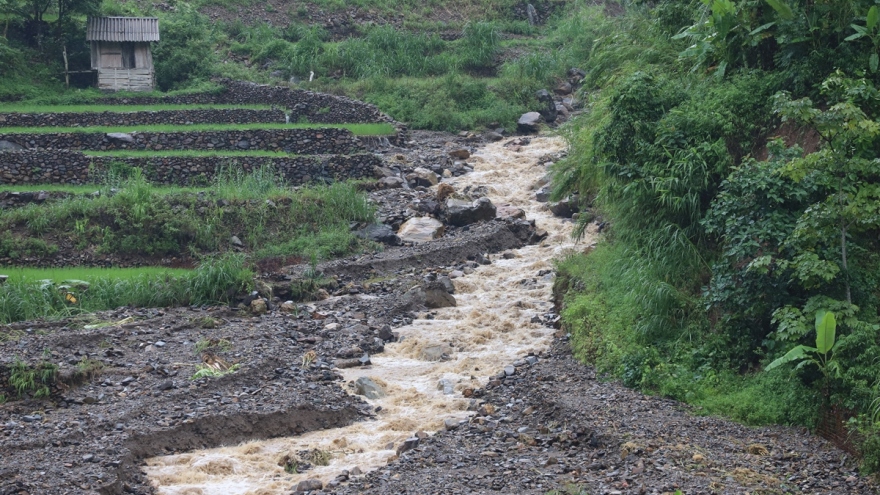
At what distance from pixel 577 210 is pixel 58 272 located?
11446mm

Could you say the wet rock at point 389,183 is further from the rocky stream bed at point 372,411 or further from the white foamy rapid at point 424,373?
the rocky stream bed at point 372,411

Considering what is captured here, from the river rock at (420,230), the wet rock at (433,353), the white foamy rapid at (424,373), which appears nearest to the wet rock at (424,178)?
the white foamy rapid at (424,373)

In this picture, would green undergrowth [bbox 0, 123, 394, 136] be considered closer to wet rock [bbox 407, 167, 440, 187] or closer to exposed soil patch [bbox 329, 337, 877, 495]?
wet rock [bbox 407, 167, 440, 187]

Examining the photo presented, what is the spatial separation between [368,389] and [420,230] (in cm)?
888

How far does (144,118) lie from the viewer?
2928 centimetres

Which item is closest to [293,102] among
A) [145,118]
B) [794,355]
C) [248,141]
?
[248,141]

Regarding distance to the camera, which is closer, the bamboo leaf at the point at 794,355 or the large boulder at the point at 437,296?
the bamboo leaf at the point at 794,355

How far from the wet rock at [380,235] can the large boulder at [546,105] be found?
1001cm

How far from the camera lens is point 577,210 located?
23.4 metres

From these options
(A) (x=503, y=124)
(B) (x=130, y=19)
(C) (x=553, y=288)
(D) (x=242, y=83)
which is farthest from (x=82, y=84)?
(C) (x=553, y=288)

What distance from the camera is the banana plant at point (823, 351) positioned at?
36.2 ft

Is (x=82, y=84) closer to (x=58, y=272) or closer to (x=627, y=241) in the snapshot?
(x=58, y=272)

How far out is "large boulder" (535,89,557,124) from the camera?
1238 inches

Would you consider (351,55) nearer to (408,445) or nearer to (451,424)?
(451,424)
